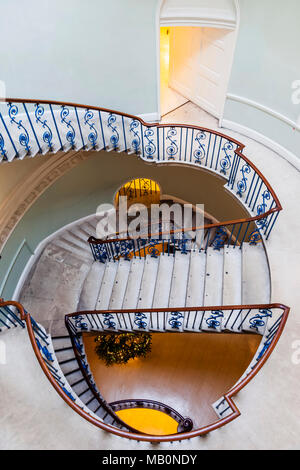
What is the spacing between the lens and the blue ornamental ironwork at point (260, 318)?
4254 millimetres

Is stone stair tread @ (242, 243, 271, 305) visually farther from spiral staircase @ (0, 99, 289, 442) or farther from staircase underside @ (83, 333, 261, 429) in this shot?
staircase underside @ (83, 333, 261, 429)

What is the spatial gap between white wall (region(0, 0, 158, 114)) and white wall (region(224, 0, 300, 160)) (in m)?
1.71

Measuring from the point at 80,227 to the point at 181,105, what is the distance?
4604 mm

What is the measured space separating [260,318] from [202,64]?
5.65 meters

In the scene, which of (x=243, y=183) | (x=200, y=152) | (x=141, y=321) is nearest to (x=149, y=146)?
(x=200, y=152)

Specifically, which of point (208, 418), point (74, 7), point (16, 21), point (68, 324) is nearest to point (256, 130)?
point (74, 7)

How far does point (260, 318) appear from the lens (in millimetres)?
4379

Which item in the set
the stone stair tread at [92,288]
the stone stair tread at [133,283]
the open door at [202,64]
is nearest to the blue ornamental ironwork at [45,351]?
the stone stair tread at [133,283]

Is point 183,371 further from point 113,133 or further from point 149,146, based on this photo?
point 113,133

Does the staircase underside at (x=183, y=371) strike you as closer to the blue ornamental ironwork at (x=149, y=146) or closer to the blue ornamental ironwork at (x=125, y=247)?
the blue ornamental ironwork at (x=125, y=247)

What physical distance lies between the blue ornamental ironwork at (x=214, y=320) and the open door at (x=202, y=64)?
15.2ft

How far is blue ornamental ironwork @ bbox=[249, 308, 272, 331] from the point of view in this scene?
14.0 feet

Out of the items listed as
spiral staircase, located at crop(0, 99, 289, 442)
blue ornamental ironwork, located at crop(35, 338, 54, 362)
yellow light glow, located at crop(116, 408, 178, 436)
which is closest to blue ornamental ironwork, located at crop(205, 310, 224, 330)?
spiral staircase, located at crop(0, 99, 289, 442)

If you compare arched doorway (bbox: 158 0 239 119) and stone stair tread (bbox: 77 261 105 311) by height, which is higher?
arched doorway (bbox: 158 0 239 119)
